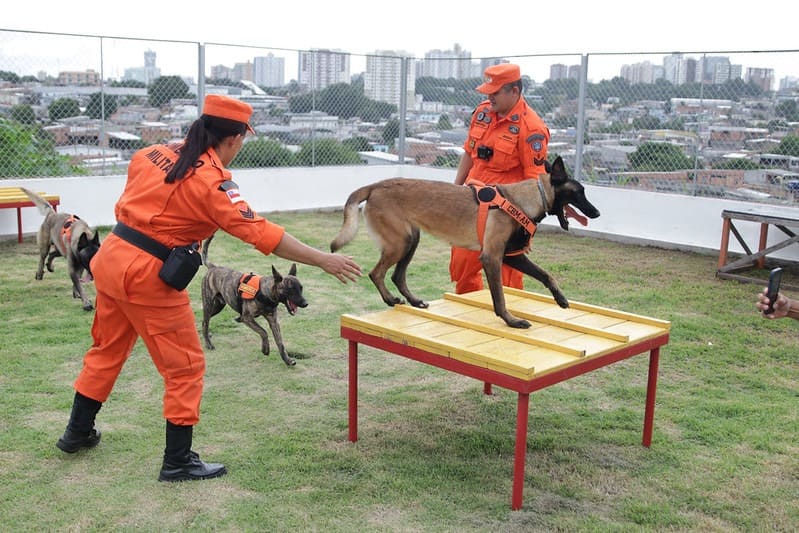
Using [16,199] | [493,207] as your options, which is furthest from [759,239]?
[16,199]

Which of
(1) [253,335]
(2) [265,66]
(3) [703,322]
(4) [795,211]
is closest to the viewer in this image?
(1) [253,335]

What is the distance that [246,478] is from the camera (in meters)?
3.76

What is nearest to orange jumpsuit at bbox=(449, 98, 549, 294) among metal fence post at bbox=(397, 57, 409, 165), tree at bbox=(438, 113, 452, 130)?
tree at bbox=(438, 113, 452, 130)

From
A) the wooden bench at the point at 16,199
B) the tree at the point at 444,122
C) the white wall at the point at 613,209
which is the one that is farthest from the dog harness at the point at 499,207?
the tree at the point at 444,122

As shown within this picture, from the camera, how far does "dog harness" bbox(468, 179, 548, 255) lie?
419 centimetres

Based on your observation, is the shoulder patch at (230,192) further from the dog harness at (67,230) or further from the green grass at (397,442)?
the dog harness at (67,230)

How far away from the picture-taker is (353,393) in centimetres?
421

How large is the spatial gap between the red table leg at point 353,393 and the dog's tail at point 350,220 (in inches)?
23.3

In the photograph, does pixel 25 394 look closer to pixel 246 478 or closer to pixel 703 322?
pixel 246 478

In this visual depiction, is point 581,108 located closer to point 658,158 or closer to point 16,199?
point 658,158

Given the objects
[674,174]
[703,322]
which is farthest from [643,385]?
[674,174]

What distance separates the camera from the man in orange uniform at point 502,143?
198 inches

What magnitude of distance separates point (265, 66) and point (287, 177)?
1785 millimetres

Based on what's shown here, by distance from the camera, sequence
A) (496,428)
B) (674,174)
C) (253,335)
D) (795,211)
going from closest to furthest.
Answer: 1. (496,428)
2. (253,335)
3. (795,211)
4. (674,174)
